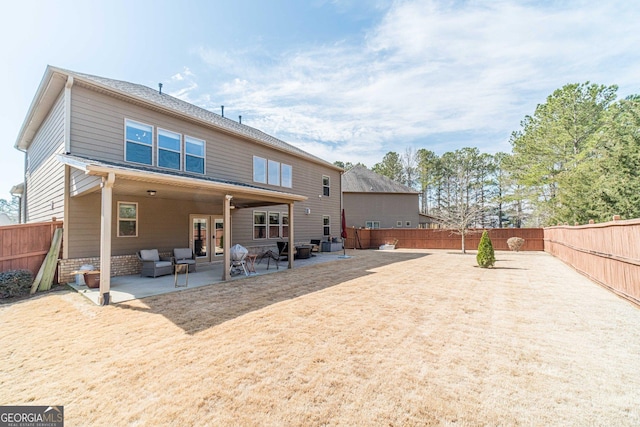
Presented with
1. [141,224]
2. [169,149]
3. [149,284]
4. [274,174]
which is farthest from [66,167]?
[274,174]

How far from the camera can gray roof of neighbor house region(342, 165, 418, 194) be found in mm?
25484

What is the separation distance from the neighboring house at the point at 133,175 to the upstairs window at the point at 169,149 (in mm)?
33

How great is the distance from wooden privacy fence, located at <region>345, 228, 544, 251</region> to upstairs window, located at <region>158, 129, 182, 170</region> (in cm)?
1360

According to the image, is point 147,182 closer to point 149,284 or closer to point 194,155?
point 149,284

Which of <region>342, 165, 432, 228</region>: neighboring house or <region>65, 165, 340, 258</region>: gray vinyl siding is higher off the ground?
<region>342, 165, 432, 228</region>: neighboring house

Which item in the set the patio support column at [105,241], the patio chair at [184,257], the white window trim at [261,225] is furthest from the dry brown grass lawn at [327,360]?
the white window trim at [261,225]

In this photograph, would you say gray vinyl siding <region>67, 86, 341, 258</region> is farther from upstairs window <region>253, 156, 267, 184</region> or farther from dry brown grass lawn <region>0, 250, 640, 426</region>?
dry brown grass lawn <region>0, 250, 640, 426</region>

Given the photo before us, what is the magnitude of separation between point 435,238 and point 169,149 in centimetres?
1698

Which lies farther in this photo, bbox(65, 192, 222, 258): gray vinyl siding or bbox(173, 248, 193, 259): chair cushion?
bbox(173, 248, 193, 259): chair cushion

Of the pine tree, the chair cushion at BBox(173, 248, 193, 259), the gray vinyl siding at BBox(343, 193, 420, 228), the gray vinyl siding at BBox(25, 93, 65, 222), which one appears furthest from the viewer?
the gray vinyl siding at BBox(343, 193, 420, 228)

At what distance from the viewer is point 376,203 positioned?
2592 cm

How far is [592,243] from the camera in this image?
7.99 m

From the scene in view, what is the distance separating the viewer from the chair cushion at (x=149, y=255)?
28.1 feet

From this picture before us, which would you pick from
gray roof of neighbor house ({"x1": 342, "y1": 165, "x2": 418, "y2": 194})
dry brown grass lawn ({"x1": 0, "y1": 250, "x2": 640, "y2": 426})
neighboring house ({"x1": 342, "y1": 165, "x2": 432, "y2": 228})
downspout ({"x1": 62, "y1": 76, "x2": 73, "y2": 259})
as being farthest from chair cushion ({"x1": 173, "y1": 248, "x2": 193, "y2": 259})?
gray roof of neighbor house ({"x1": 342, "y1": 165, "x2": 418, "y2": 194})
